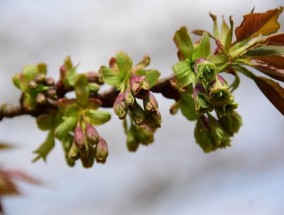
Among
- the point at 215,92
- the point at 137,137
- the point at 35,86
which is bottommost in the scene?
the point at 215,92

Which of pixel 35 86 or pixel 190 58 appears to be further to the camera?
pixel 35 86

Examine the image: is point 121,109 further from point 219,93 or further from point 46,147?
point 46,147

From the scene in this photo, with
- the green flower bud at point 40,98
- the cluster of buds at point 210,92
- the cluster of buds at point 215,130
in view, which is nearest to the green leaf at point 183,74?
the cluster of buds at point 210,92

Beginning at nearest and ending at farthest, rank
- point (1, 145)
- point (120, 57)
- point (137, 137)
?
point (1, 145) → point (120, 57) → point (137, 137)

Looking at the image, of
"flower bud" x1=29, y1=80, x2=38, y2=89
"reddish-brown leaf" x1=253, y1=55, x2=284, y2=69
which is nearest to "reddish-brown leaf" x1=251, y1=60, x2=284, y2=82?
"reddish-brown leaf" x1=253, y1=55, x2=284, y2=69

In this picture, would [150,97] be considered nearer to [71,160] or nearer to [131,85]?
[131,85]

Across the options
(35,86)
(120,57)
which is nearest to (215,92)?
(120,57)
